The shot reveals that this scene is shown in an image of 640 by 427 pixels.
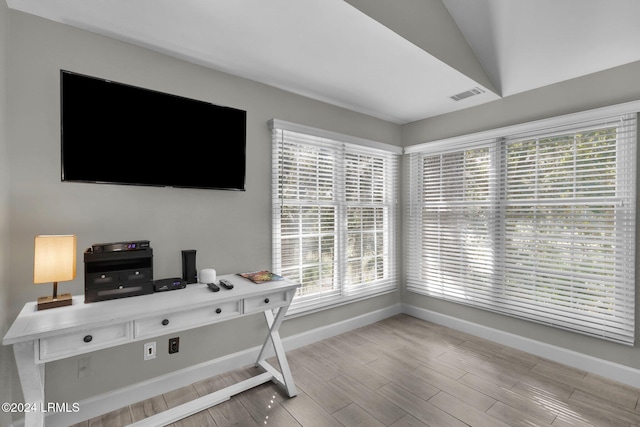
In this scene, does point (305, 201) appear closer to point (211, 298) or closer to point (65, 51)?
point (211, 298)

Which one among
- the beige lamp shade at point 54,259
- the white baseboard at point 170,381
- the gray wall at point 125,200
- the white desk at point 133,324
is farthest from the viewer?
the white baseboard at point 170,381

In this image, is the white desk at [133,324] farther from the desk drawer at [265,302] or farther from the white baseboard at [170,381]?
the white baseboard at [170,381]

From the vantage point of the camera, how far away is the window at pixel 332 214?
281 cm

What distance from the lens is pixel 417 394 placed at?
2.21 metres

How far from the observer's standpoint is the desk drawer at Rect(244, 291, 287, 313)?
1.99m

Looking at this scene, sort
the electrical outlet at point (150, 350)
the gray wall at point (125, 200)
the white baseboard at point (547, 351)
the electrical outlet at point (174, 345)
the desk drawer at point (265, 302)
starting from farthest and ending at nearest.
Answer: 1. the white baseboard at point (547, 351)
2. the electrical outlet at point (174, 345)
3. the electrical outlet at point (150, 350)
4. the desk drawer at point (265, 302)
5. the gray wall at point (125, 200)

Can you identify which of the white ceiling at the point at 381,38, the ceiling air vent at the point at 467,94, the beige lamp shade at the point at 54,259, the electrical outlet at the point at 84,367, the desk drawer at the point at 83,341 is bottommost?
the electrical outlet at the point at 84,367

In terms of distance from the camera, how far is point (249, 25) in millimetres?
1884

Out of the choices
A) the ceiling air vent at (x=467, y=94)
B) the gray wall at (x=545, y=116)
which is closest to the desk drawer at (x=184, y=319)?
the gray wall at (x=545, y=116)

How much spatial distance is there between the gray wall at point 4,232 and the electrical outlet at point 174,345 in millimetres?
829

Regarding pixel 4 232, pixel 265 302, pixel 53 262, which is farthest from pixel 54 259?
pixel 265 302

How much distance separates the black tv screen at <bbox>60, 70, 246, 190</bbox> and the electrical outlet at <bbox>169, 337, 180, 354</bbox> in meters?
1.14

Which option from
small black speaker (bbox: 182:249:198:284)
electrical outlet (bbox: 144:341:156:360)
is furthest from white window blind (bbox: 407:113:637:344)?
electrical outlet (bbox: 144:341:156:360)

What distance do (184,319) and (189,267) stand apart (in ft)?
1.60
